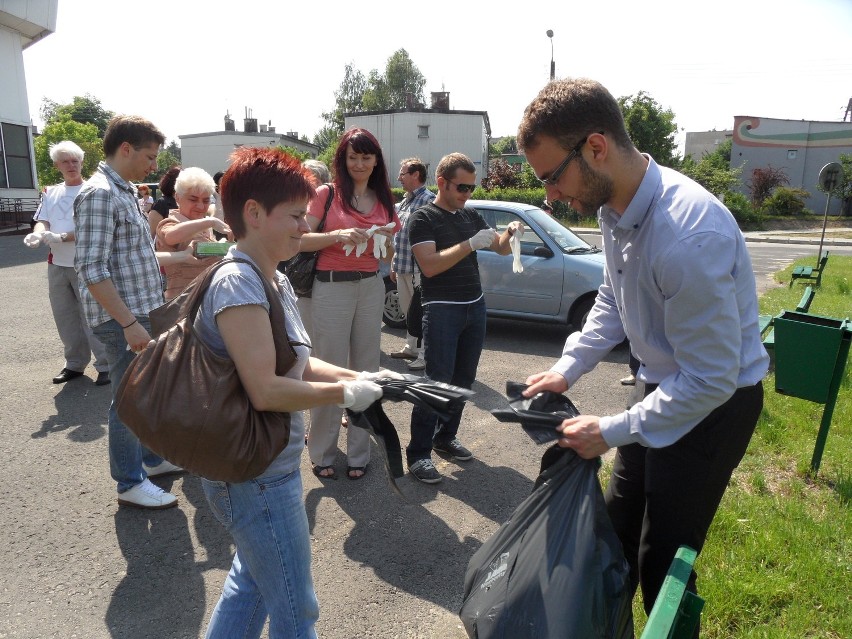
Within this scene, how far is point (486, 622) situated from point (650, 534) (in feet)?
2.04

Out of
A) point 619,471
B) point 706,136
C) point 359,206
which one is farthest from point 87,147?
point 706,136

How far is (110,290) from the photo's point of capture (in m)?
3.18

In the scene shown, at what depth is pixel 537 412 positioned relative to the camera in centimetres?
202

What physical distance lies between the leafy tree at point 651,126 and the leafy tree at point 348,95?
37.0 metres

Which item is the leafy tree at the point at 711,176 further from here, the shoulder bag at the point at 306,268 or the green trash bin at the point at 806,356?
the shoulder bag at the point at 306,268

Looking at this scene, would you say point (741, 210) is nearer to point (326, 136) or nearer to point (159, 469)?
point (159, 469)

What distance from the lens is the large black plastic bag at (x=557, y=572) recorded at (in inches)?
66.2

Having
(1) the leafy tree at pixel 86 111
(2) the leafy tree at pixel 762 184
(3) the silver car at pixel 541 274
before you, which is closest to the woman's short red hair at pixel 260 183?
(3) the silver car at pixel 541 274

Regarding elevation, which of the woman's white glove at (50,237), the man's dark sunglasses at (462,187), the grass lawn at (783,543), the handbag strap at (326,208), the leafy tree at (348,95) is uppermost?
the leafy tree at (348,95)

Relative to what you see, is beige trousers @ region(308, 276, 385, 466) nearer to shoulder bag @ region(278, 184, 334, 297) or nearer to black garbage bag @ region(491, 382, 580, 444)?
shoulder bag @ region(278, 184, 334, 297)

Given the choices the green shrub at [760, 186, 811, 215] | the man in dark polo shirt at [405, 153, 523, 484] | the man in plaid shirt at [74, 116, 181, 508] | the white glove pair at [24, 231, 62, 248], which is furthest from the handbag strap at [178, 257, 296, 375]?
the green shrub at [760, 186, 811, 215]

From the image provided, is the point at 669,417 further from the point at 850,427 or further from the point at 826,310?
the point at 826,310

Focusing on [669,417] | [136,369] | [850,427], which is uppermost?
[136,369]

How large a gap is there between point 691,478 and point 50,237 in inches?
229
